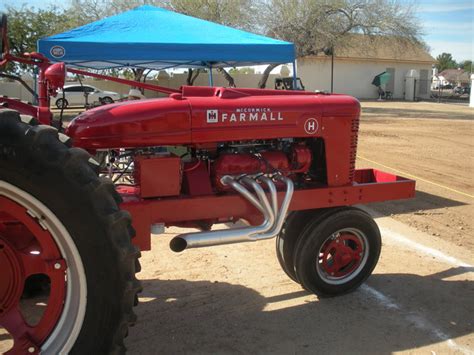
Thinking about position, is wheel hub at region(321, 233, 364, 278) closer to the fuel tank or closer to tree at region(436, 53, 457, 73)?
the fuel tank

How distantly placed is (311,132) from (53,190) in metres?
2.03

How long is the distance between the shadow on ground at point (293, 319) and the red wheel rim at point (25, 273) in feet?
2.70


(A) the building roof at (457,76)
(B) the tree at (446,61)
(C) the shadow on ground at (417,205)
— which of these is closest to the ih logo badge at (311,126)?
(C) the shadow on ground at (417,205)

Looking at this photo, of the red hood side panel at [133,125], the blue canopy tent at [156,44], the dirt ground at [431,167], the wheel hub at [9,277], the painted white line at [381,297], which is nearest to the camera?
the wheel hub at [9,277]

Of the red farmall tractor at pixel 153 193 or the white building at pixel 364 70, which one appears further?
the white building at pixel 364 70

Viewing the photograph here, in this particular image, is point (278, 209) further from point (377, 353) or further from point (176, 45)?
point (176, 45)

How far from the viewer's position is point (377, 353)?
9.96ft

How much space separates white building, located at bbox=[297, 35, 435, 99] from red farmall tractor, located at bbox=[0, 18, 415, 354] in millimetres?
34473

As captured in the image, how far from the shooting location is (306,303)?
146 inches

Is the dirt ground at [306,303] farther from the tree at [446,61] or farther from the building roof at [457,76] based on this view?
the tree at [446,61]

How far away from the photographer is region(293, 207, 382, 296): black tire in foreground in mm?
3650

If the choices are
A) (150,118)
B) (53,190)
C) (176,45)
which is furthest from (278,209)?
(176,45)

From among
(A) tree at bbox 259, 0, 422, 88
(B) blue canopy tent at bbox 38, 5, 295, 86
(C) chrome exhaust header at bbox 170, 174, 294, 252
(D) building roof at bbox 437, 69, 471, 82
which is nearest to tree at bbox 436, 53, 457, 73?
(D) building roof at bbox 437, 69, 471, 82

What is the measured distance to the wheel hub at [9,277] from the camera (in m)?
2.39
